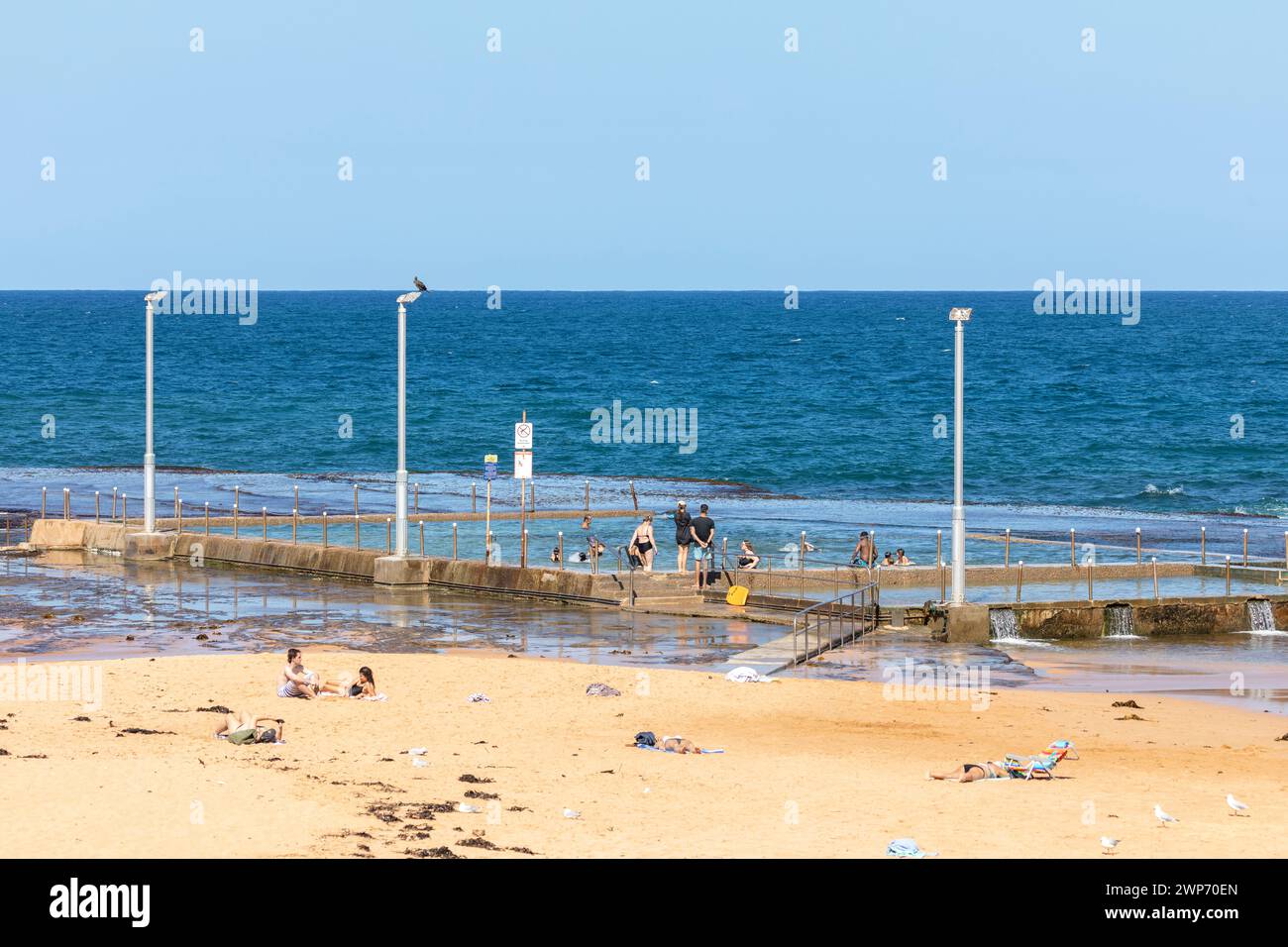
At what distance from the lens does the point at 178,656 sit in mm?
25844

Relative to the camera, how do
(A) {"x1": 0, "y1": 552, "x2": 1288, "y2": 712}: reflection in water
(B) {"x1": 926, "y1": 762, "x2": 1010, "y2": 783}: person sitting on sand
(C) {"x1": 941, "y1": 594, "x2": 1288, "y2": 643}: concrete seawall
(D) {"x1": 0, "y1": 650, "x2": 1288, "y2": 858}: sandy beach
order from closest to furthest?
(D) {"x1": 0, "y1": 650, "x2": 1288, "y2": 858}: sandy beach → (B) {"x1": 926, "y1": 762, "x2": 1010, "y2": 783}: person sitting on sand → (A) {"x1": 0, "y1": 552, "x2": 1288, "y2": 712}: reflection in water → (C) {"x1": 941, "y1": 594, "x2": 1288, "y2": 643}: concrete seawall

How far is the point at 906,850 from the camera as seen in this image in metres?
14.9

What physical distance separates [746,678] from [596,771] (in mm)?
6296

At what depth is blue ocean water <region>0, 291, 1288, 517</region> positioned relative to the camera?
77250 mm

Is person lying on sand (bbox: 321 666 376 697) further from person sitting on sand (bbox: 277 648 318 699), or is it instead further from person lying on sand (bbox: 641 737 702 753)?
person lying on sand (bbox: 641 737 702 753)

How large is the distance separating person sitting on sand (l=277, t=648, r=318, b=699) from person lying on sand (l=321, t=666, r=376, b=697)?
10.2 inches

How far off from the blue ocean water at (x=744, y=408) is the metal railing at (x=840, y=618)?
3775cm

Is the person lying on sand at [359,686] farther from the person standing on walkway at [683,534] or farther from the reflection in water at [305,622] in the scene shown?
the person standing on walkway at [683,534]

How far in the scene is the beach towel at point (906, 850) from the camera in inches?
586

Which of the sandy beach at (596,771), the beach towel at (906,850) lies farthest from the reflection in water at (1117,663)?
the beach towel at (906,850)

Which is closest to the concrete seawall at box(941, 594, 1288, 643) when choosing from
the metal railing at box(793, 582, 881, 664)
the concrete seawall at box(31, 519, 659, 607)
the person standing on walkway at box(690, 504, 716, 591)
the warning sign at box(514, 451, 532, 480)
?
the metal railing at box(793, 582, 881, 664)

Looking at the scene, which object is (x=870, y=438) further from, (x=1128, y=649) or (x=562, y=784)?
(x=562, y=784)

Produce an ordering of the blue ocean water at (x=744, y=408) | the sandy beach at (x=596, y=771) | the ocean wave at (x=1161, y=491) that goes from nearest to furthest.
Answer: the sandy beach at (x=596, y=771)
the ocean wave at (x=1161, y=491)
the blue ocean water at (x=744, y=408)
